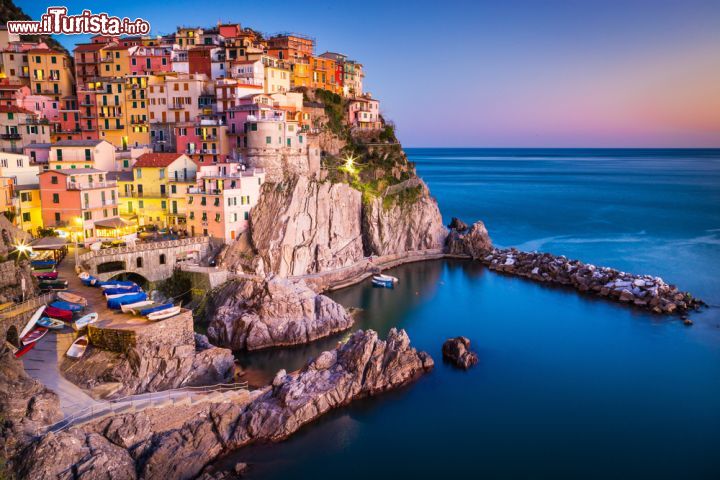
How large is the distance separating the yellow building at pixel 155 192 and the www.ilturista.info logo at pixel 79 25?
16.2 metres

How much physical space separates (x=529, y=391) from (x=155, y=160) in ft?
103

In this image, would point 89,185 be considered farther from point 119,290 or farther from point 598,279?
point 598,279

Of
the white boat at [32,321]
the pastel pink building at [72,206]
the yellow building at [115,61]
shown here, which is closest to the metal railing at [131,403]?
the white boat at [32,321]

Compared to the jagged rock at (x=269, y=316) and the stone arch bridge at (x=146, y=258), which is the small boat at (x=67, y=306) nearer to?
the stone arch bridge at (x=146, y=258)

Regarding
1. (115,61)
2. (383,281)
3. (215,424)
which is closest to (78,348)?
(215,424)

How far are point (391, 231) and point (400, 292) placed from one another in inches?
381

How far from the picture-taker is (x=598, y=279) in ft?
144

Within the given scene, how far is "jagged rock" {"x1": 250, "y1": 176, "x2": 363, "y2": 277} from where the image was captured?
135ft

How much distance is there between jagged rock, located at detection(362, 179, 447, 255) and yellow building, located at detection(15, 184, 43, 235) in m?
26.0

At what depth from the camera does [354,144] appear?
55688 millimetres

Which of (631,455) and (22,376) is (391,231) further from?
(22,376)

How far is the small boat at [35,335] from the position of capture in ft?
77.5

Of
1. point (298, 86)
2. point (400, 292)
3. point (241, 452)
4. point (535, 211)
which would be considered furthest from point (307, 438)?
point (535, 211)

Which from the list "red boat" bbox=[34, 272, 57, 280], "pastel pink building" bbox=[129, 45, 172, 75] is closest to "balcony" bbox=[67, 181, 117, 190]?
"red boat" bbox=[34, 272, 57, 280]
